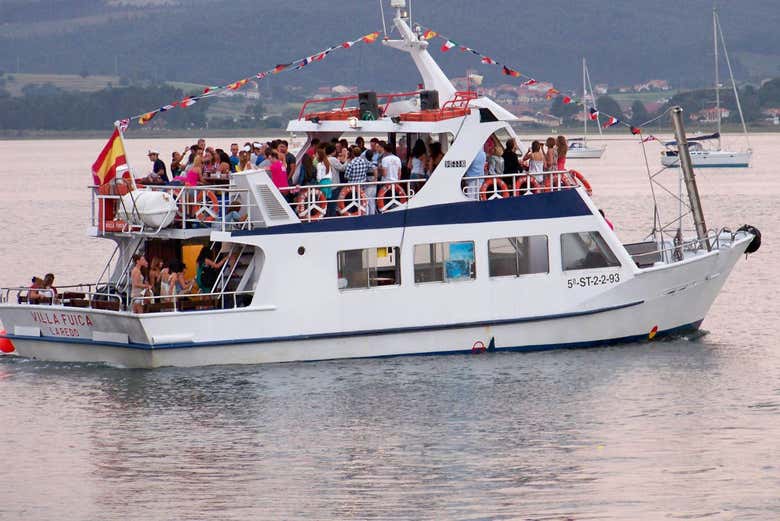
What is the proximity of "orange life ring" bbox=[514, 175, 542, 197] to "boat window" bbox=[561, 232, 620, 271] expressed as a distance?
109 centimetres

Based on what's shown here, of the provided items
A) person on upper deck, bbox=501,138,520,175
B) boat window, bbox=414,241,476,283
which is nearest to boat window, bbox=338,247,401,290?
boat window, bbox=414,241,476,283

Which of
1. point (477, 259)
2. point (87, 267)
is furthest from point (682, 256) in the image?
point (87, 267)

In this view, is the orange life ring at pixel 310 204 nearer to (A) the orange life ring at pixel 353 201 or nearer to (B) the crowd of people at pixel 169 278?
(A) the orange life ring at pixel 353 201

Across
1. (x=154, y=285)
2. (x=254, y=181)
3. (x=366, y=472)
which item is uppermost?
(x=254, y=181)

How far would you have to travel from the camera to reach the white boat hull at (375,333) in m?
26.1

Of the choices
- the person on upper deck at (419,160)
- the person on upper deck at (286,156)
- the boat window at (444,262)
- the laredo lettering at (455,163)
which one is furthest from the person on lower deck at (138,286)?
the laredo lettering at (455,163)

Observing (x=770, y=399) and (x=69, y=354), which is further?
(x=69, y=354)

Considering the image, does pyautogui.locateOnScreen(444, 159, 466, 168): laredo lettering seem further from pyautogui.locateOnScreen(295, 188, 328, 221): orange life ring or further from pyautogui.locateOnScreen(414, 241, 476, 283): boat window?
pyautogui.locateOnScreen(295, 188, 328, 221): orange life ring

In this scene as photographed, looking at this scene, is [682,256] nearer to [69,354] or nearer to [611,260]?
[611,260]

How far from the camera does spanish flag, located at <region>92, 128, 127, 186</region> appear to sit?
26.8 metres

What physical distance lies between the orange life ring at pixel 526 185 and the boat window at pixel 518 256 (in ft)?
3.00

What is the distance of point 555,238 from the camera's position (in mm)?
27109

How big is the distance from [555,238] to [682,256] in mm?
3290

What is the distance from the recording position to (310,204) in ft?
87.0
